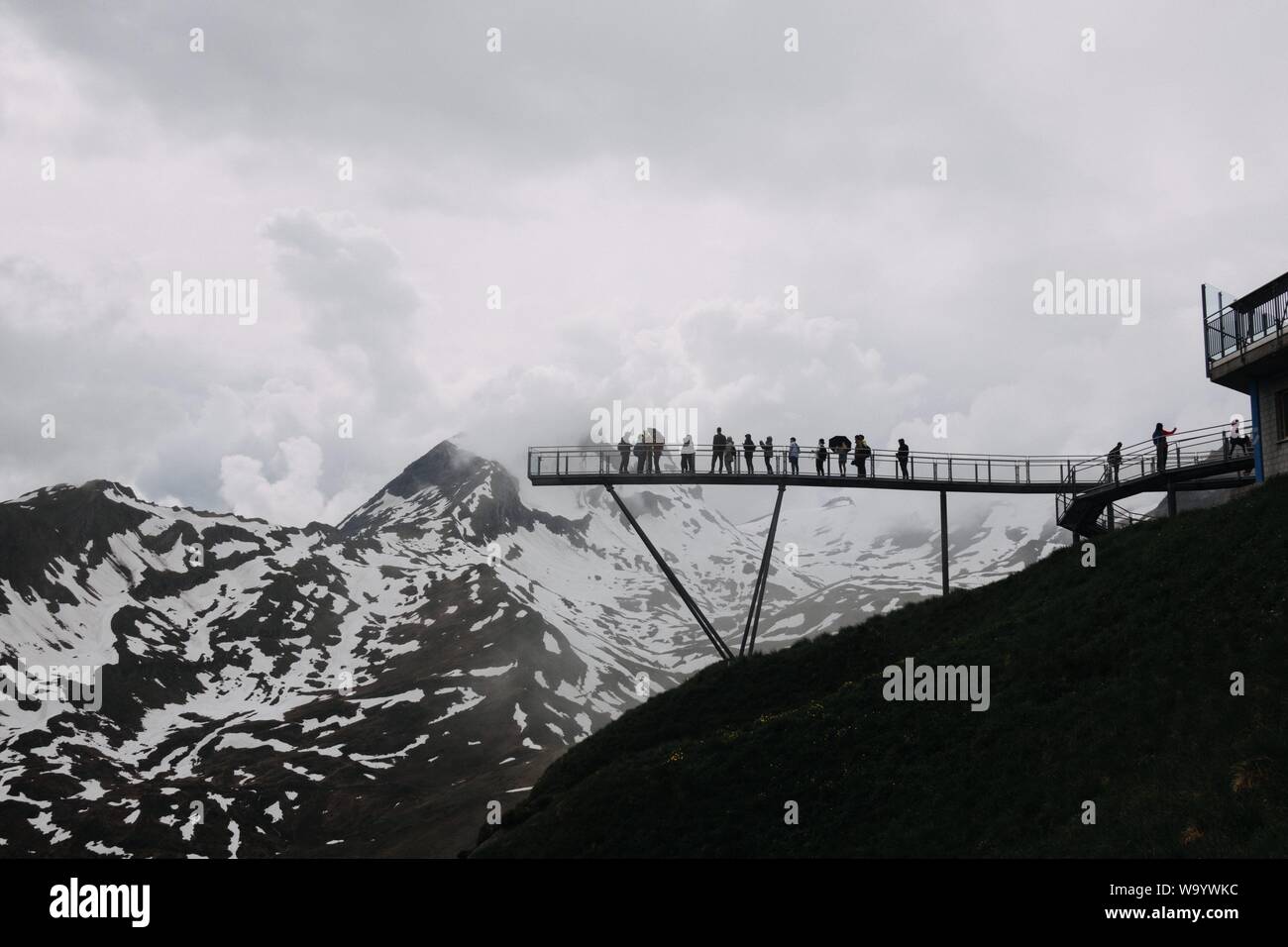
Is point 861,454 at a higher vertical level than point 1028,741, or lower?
higher

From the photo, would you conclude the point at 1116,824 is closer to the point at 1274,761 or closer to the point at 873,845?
the point at 1274,761

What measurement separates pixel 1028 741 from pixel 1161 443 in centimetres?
2195

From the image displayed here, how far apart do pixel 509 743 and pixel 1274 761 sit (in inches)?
6761

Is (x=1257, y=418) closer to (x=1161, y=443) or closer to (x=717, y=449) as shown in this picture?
(x=1161, y=443)

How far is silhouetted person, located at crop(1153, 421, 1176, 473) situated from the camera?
42.7 meters

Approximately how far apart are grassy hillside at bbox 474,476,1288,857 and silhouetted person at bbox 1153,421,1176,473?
7.57 m

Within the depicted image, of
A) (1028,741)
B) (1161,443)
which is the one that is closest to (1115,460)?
(1161,443)

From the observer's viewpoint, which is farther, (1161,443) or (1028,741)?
(1161,443)

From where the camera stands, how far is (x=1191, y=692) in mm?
24391

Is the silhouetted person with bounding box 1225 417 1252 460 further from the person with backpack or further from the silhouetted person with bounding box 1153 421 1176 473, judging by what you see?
the person with backpack

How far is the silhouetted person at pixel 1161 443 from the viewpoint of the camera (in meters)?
42.7

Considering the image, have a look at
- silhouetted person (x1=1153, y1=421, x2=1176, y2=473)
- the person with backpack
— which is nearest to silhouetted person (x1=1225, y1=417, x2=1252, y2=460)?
silhouetted person (x1=1153, y1=421, x2=1176, y2=473)

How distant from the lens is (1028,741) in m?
26.3
